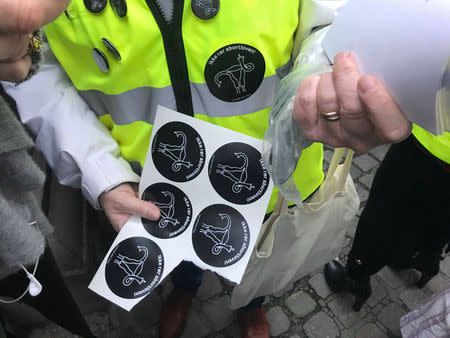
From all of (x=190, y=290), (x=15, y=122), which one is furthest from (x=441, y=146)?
(x=190, y=290)

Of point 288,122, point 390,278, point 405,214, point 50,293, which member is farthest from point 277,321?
point 288,122

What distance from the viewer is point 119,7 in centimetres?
83

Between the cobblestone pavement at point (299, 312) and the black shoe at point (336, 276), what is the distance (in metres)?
0.04

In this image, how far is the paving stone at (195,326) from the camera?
1.91m

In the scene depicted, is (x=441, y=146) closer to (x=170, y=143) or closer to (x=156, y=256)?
(x=170, y=143)

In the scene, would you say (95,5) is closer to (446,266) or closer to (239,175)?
(239,175)

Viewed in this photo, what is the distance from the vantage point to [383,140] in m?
0.70

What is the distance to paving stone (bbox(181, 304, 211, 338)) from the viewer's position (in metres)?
1.91

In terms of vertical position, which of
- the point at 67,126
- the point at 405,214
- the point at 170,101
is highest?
the point at 170,101

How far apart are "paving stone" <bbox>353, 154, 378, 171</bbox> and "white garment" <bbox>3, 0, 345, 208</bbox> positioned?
5.88 feet

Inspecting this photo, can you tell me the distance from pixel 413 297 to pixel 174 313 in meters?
1.29

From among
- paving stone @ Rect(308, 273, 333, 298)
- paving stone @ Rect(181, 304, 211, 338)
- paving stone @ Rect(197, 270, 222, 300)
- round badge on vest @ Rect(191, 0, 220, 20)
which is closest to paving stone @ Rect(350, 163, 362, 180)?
paving stone @ Rect(308, 273, 333, 298)

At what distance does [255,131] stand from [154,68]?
0.31 metres

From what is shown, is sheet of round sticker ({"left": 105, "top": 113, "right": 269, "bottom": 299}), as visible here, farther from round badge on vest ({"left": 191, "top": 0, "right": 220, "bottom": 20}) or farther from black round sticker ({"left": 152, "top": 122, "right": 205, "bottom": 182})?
round badge on vest ({"left": 191, "top": 0, "right": 220, "bottom": 20})
